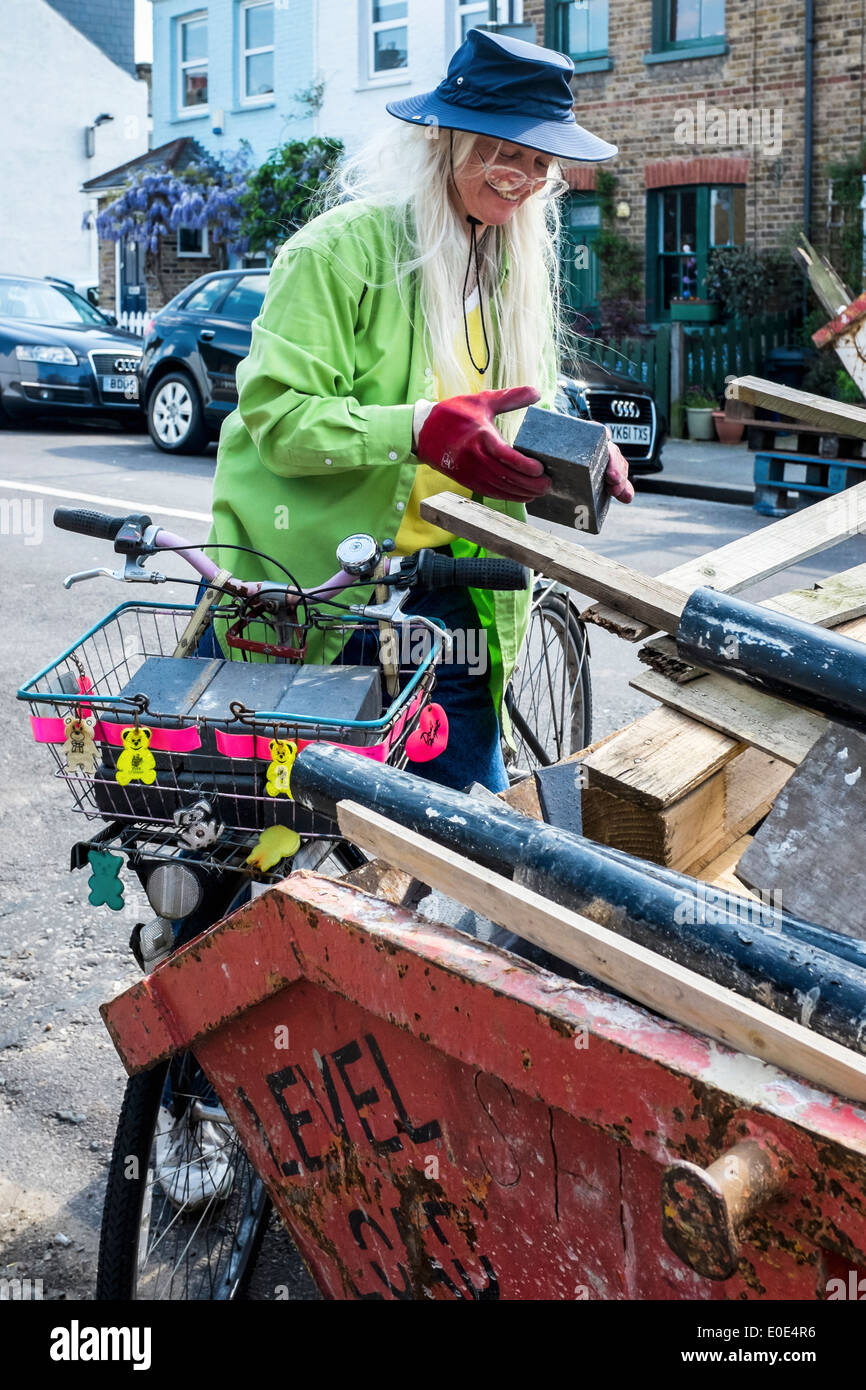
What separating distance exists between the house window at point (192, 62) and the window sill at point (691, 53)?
36.3ft

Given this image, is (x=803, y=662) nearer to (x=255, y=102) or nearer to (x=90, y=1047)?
(x=90, y=1047)

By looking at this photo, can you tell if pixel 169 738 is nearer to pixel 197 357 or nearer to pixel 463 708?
pixel 463 708

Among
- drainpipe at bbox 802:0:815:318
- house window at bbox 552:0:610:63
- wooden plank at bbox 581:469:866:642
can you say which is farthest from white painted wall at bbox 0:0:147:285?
wooden plank at bbox 581:469:866:642

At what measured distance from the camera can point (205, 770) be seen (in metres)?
2.14

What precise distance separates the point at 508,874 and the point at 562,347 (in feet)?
6.01

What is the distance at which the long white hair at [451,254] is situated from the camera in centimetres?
261

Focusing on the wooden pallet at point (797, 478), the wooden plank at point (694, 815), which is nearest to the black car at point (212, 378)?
the wooden pallet at point (797, 478)

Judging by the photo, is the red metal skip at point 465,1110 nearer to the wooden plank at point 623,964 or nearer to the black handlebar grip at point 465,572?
the wooden plank at point 623,964

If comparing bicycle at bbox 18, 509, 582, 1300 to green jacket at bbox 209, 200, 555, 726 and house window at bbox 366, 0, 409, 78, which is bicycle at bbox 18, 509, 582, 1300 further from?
house window at bbox 366, 0, 409, 78

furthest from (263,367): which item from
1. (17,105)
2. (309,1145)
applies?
(17,105)

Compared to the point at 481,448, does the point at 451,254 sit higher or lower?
higher

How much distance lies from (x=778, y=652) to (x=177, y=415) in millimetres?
12312

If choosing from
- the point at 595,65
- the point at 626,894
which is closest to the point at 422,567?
the point at 626,894

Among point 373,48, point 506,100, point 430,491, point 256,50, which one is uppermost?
point 256,50
